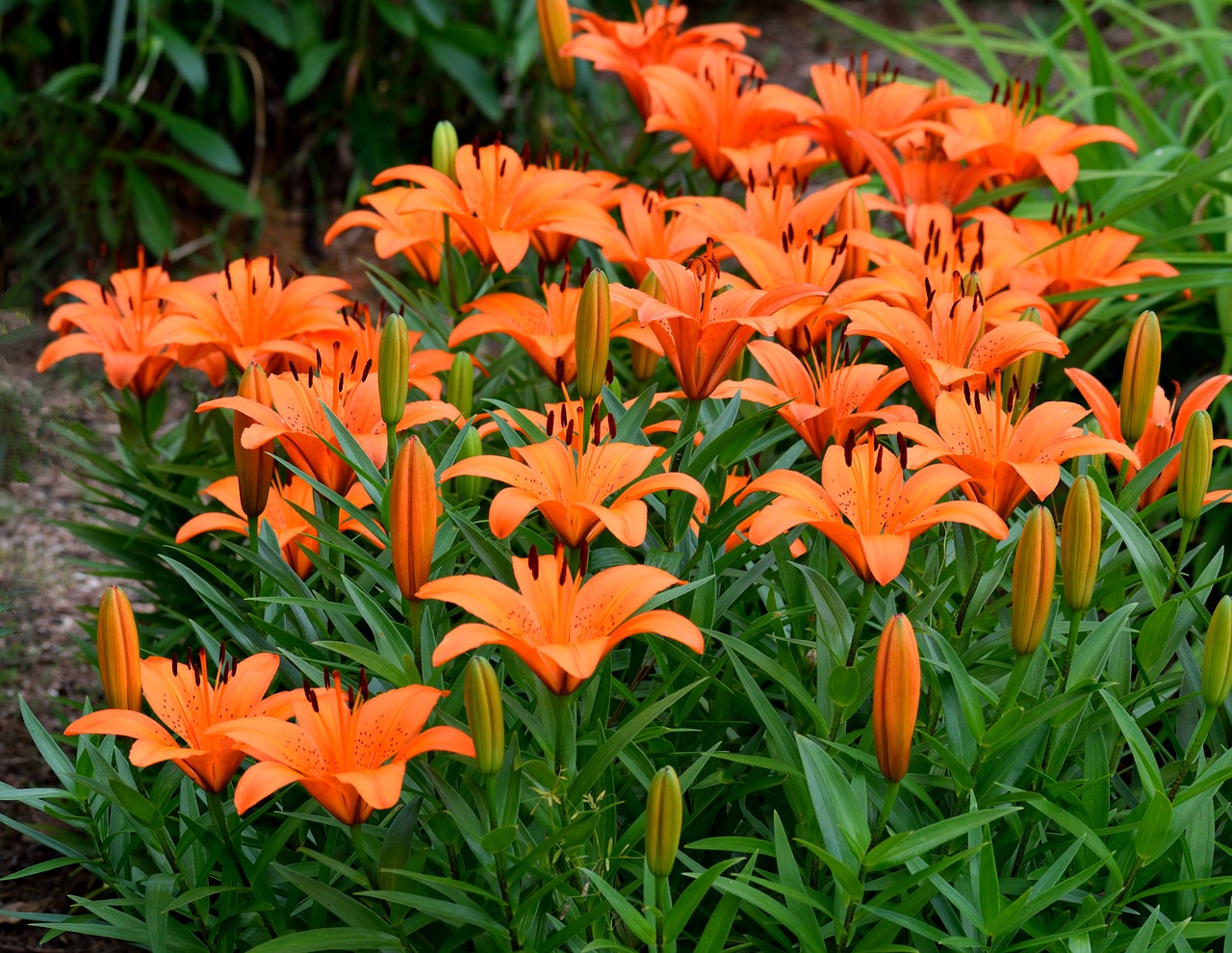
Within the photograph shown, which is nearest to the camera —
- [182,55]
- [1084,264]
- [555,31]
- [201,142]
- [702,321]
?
[702,321]

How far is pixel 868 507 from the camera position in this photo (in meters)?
1.22

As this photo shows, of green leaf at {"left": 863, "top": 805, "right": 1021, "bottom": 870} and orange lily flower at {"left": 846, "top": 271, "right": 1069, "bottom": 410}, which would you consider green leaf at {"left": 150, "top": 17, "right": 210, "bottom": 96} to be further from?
green leaf at {"left": 863, "top": 805, "right": 1021, "bottom": 870}

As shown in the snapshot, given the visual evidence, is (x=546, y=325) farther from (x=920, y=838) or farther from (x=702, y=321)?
(x=920, y=838)

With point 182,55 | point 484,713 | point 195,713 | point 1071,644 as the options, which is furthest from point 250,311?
point 182,55

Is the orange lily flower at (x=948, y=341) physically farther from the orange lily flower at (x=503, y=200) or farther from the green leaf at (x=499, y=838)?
the green leaf at (x=499, y=838)

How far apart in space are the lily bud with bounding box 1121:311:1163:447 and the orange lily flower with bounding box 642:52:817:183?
0.81 metres

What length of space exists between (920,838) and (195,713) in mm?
673

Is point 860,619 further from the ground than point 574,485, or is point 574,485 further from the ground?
point 574,485

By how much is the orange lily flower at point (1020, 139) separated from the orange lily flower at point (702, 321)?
0.76 metres

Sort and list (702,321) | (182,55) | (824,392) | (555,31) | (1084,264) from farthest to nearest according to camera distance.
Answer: (182,55) → (555,31) → (1084,264) → (824,392) → (702,321)

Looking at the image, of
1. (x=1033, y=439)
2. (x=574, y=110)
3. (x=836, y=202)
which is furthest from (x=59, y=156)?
(x=1033, y=439)

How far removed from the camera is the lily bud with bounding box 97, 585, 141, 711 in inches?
46.3

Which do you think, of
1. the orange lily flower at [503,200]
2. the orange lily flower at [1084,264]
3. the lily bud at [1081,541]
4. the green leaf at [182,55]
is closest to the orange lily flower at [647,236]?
the orange lily flower at [503,200]

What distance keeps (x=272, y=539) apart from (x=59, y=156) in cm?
249
